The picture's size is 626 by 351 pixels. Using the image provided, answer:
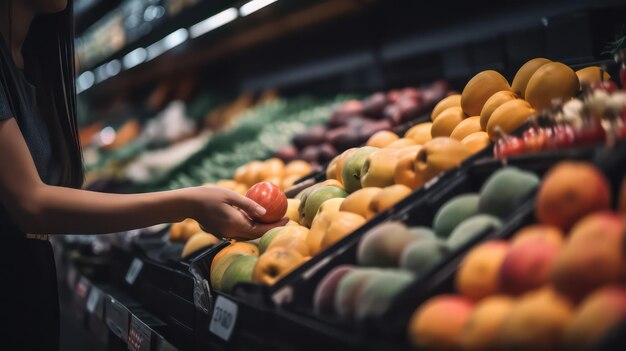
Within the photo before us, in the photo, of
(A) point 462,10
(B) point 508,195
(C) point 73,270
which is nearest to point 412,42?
(A) point 462,10

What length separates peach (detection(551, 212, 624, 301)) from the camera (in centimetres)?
78

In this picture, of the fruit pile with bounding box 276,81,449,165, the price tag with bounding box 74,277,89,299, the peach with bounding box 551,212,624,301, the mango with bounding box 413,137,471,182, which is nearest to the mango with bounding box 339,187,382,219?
the mango with bounding box 413,137,471,182

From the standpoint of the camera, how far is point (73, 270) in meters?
3.17

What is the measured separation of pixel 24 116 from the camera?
1.60 m

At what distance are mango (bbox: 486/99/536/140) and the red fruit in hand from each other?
1.93 feet

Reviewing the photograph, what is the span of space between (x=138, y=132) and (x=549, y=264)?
698 centimetres

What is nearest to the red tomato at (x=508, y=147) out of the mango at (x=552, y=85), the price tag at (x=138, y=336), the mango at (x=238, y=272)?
the mango at (x=552, y=85)

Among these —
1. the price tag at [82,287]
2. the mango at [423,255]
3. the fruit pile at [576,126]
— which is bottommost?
the price tag at [82,287]

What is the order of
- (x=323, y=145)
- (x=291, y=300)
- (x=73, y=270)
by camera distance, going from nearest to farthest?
(x=291, y=300) < (x=73, y=270) < (x=323, y=145)

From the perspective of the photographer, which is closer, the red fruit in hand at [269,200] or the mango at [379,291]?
the mango at [379,291]

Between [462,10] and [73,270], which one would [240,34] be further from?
[73,270]

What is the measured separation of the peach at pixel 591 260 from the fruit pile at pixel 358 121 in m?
2.03

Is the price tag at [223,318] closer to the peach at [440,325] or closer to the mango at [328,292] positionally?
the mango at [328,292]

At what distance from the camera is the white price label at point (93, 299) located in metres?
2.48
